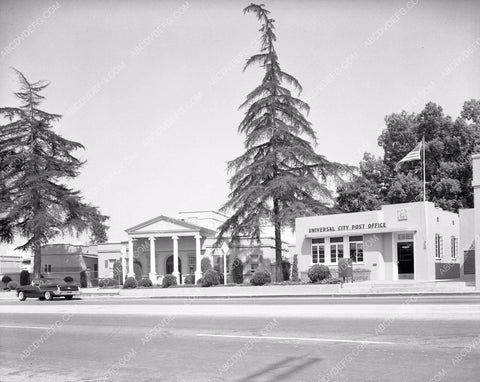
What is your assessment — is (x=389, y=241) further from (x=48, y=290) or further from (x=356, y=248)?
(x=48, y=290)

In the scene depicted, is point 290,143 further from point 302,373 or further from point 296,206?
point 302,373

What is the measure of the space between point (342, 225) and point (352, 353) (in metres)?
28.0

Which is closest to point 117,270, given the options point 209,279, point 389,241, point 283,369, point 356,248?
point 209,279

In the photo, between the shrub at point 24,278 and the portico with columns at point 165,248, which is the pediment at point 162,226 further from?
the shrub at point 24,278

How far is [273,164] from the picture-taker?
42.4 metres

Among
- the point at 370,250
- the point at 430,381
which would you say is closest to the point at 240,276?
the point at 370,250

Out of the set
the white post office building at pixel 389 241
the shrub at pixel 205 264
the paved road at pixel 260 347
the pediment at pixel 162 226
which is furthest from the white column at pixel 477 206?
the pediment at pixel 162 226

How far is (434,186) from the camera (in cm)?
4875

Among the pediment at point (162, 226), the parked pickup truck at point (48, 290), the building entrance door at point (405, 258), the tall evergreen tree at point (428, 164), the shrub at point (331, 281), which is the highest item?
the tall evergreen tree at point (428, 164)

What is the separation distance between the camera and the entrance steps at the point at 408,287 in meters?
28.0

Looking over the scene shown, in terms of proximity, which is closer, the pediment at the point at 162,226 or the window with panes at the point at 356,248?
the window with panes at the point at 356,248

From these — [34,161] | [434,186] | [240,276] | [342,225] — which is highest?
[34,161]

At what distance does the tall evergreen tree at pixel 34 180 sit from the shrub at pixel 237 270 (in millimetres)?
13569

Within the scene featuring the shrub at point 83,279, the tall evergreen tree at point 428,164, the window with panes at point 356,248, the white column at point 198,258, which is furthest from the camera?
the shrub at point 83,279
